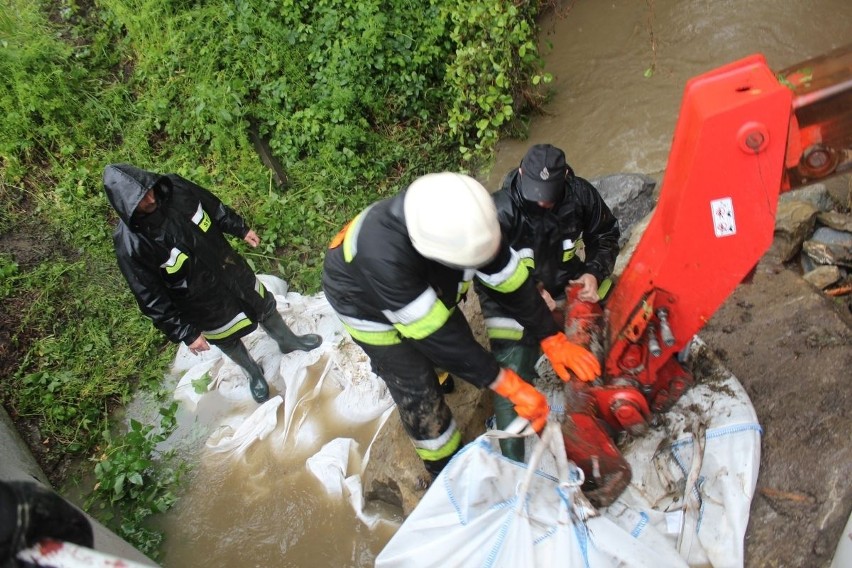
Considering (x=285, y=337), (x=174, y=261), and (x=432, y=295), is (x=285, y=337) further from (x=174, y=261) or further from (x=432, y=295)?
(x=432, y=295)

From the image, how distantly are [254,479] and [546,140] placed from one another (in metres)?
3.72

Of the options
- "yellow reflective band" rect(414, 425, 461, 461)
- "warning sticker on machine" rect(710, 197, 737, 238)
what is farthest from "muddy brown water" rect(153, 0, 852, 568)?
"warning sticker on machine" rect(710, 197, 737, 238)

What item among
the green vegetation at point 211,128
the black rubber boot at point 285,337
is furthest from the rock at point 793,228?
the black rubber boot at point 285,337

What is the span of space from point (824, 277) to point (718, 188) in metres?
2.04

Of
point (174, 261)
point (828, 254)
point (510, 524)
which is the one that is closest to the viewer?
point (510, 524)

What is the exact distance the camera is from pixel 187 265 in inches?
131

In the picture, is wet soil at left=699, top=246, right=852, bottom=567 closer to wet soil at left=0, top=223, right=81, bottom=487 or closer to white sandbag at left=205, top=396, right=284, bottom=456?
white sandbag at left=205, top=396, right=284, bottom=456

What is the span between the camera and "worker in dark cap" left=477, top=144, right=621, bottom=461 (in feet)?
8.75

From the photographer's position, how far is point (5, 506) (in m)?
1.61

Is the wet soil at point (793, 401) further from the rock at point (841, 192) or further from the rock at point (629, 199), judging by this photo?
the rock at point (629, 199)

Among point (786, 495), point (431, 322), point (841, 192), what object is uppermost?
point (431, 322)

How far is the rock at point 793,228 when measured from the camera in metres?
3.47

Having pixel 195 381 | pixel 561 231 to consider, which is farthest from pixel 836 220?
pixel 195 381

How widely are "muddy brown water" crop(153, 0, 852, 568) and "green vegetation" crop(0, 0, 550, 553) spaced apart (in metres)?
0.56
